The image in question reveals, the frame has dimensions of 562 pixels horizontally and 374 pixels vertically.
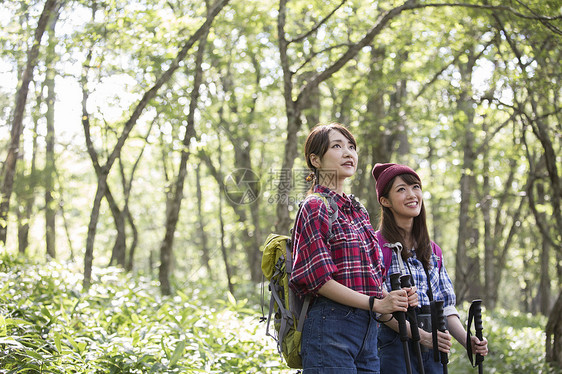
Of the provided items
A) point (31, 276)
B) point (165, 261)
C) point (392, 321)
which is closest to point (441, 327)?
point (392, 321)

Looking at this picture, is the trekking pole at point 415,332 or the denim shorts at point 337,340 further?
the trekking pole at point 415,332

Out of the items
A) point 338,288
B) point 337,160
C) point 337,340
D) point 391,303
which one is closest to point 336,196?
point 337,160

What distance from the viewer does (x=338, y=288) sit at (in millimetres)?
2736

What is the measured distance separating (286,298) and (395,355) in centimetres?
97

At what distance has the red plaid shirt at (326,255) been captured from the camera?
2.77 m

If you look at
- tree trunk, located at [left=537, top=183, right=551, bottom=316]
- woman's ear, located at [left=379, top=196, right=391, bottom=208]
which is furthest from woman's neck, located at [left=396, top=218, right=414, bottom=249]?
tree trunk, located at [left=537, top=183, right=551, bottom=316]

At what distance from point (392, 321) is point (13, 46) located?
286 inches

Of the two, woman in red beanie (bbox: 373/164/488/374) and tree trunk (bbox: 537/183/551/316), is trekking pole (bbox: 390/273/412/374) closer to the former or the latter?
woman in red beanie (bbox: 373/164/488/374)

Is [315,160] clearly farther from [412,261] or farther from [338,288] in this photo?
[412,261]

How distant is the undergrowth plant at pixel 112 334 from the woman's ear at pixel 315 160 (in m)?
2.06

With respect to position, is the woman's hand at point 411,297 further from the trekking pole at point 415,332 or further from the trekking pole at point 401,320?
the trekking pole at point 415,332

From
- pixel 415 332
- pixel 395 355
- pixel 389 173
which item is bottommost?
pixel 395 355

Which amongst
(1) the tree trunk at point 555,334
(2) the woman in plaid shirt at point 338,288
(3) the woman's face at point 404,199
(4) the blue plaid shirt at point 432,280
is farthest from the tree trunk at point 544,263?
(2) the woman in plaid shirt at point 338,288

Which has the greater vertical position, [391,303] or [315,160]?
[315,160]
